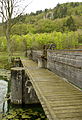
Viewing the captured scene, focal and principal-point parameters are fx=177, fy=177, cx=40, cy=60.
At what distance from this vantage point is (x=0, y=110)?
9547 mm

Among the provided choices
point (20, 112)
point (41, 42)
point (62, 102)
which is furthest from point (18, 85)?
point (41, 42)

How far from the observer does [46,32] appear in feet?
323

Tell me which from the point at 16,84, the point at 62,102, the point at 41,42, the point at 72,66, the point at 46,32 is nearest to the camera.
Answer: the point at 62,102

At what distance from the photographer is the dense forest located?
36906mm

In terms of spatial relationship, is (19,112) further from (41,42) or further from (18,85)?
(41,42)

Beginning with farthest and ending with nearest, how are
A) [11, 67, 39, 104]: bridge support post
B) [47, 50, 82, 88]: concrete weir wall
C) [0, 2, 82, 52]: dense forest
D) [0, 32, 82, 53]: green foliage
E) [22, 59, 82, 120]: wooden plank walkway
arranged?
[0, 32, 82, 53]: green foliage
[0, 2, 82, 52]: dense forest
[11, 67, 39, 104]: bridge support post
[47, 50, 82, 88]: concrete weir wall
[22, 59, 82, 120]: wooden plank walkway

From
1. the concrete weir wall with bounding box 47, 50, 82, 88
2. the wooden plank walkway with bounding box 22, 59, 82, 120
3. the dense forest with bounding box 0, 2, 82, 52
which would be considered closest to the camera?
the wooden plank walkway with bounding box 22, 59, 82, 120

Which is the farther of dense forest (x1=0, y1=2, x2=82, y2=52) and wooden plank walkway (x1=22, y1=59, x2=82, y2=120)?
dense forest (x1=0, y1=2, x2=82, y2=52)

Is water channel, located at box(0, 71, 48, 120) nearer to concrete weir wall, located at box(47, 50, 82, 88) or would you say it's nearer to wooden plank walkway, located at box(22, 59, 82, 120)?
concrete weir wall, located at box(47, 50, 82, 88)

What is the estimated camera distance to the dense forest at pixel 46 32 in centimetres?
3691

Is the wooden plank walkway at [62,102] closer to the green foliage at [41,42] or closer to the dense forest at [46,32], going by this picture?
the dense forest at [46,32]

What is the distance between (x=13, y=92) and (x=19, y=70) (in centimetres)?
133

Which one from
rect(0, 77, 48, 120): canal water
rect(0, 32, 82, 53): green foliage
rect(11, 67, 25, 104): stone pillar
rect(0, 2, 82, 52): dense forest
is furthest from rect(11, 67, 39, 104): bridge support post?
rect(0, 32, 82, 53): green foliage

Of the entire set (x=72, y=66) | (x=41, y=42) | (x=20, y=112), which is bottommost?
(x=20, y=112)
